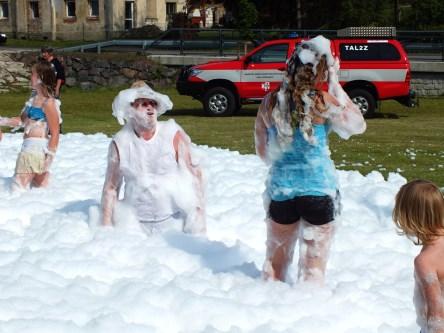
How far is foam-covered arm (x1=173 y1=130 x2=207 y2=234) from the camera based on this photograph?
275 inches

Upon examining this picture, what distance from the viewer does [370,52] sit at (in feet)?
66.9

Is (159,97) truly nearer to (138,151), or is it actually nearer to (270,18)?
(138,151)

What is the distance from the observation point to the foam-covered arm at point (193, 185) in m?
6.99

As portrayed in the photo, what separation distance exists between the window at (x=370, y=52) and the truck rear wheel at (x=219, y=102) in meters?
2.76

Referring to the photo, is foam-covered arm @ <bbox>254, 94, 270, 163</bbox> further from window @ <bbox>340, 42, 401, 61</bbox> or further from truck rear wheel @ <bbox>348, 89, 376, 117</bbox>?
window @ <bbox>340, 42, 401, 61</bbox>

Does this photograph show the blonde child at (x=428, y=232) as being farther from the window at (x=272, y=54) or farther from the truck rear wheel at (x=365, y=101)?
the window at (x=272, y=54)

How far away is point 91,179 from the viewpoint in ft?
31.8

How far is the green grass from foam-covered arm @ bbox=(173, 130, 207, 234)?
14.0ft

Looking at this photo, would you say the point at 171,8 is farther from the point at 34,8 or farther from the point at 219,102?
the point at 219,102

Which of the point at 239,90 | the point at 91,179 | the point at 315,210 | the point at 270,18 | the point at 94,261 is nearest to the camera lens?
the point at 315,210

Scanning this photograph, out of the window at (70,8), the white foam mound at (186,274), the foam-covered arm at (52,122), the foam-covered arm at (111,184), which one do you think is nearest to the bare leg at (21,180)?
the white foam mound at (186,274)

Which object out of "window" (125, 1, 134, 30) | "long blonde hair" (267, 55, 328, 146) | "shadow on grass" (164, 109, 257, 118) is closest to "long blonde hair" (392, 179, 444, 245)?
"long blonde hair" (267, 55, 328, 146)

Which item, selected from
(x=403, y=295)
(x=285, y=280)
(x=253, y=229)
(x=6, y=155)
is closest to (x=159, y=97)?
(x=253, y=229)

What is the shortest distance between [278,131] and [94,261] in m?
1.66
